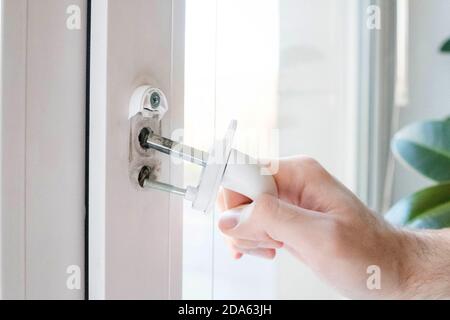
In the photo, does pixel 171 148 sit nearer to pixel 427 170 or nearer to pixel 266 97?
pixel 266 97

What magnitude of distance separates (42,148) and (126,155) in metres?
0.06

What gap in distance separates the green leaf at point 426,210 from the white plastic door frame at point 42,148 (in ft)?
1.59

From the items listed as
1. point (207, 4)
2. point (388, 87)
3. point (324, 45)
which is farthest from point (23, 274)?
point (388, 87)

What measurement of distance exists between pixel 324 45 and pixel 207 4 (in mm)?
437

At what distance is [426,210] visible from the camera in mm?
589

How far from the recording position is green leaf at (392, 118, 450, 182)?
634mm

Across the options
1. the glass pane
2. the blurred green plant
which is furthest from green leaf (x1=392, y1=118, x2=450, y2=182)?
the glass pane

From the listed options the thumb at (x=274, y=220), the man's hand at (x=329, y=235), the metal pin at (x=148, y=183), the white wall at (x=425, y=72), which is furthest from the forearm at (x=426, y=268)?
the white wall at (x=425, y=72)

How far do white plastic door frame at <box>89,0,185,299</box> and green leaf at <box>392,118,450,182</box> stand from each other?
47 cm

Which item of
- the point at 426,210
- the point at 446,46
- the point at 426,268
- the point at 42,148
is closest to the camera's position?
the point at 42,148

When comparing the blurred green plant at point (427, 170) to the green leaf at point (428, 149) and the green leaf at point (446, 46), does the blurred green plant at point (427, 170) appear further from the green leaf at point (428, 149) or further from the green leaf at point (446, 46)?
the green leaf at point (446, 46)

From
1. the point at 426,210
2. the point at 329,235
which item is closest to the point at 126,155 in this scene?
the point at 329,235

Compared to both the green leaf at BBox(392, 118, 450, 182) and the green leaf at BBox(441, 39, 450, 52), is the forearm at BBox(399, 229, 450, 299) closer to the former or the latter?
the green leaf at BBox(392, 118, 450, 182)

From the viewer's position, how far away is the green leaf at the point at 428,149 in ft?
2.08
